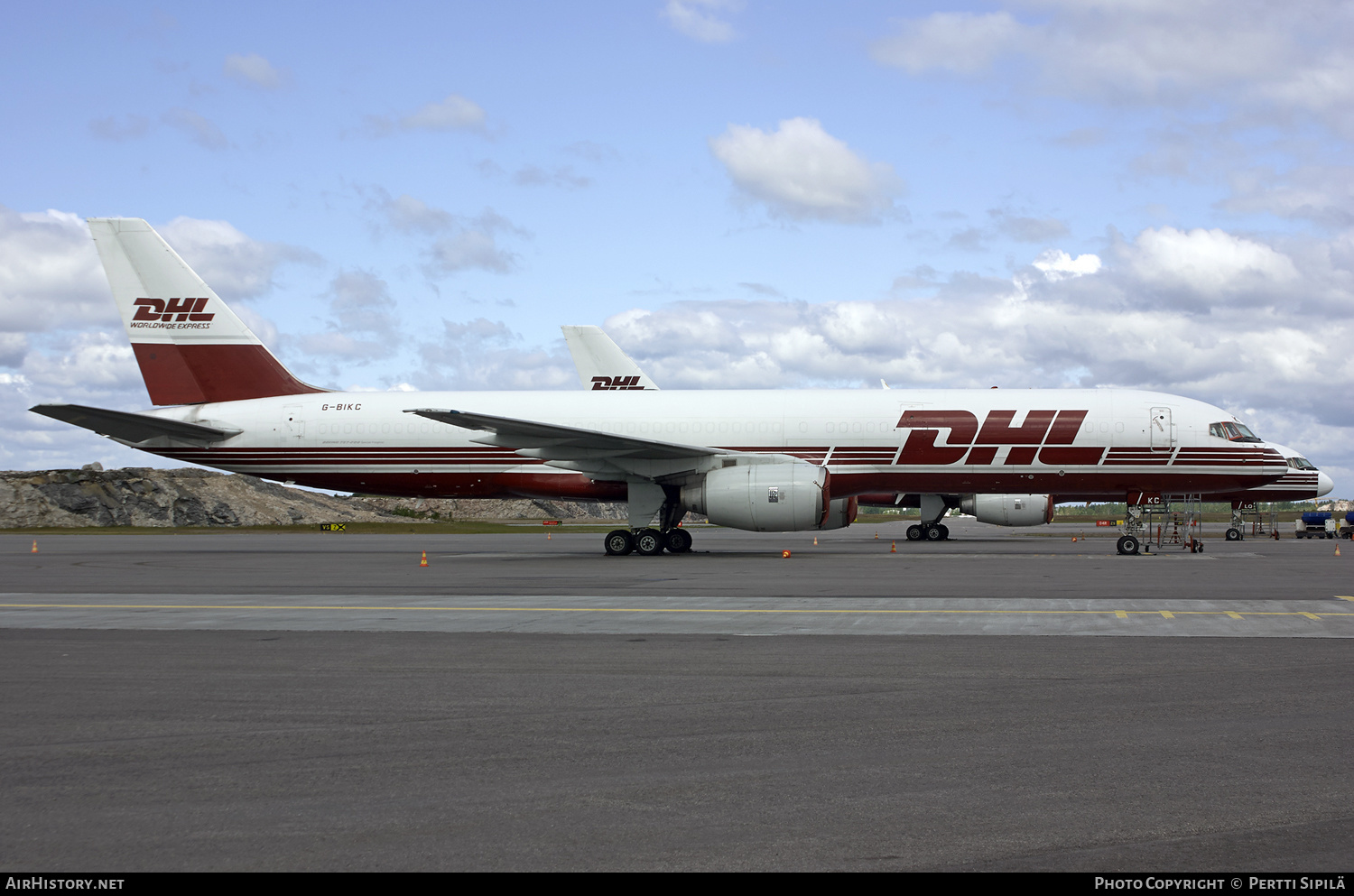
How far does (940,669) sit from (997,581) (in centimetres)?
884

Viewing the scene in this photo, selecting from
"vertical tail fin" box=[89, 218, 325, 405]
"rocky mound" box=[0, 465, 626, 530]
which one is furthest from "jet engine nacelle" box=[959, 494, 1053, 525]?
"rocky mound" box=[0, 465, 626, 530]

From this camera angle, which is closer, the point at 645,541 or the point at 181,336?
the point at 645,541

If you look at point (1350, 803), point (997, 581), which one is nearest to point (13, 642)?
point (1350, 803)

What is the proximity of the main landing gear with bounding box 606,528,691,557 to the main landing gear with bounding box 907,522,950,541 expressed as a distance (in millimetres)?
12513

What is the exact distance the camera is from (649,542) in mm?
25219

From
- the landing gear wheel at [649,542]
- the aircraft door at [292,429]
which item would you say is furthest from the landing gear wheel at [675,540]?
the aircraft door at [292,429]

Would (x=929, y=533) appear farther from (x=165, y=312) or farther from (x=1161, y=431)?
(x=165, y=312)

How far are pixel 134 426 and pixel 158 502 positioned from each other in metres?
41.7

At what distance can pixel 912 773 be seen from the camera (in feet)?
17.1

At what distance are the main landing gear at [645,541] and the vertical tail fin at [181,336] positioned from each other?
988 cm

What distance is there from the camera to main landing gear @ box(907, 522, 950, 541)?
35.3 m

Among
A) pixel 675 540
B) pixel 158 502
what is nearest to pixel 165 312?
pixel 675 540

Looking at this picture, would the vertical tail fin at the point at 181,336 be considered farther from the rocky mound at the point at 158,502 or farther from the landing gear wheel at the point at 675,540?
the rocky mound at the point at 158,502

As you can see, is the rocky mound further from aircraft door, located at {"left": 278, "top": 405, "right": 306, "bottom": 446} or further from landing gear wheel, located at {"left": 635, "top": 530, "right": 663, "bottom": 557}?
landing gear wheel, located at {"left": 635, "top": 530, "right": 663, "bottom": 557}
